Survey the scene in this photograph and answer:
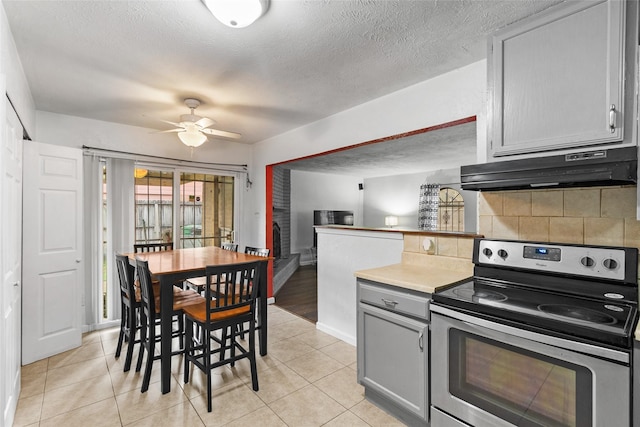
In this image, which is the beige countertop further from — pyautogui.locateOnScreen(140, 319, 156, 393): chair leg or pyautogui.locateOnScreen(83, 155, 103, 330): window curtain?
pyautogui.locateOnScreen(83, 155, 103, 330): window curtain

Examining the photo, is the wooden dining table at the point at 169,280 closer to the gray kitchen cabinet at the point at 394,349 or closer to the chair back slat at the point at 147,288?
the chair back slat at the point at 147,288

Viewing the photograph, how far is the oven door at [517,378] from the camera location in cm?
120

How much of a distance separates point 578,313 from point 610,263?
41 cm

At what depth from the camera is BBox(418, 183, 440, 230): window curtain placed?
23.6ft

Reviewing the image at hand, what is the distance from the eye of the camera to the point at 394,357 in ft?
6.46

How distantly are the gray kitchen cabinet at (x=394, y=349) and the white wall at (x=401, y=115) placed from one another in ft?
4.04

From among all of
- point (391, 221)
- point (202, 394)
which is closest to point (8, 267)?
point (202, 394)

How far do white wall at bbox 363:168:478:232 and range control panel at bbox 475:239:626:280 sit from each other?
16.5 ft

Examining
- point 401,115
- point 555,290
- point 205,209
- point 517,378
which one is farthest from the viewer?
point 205,209

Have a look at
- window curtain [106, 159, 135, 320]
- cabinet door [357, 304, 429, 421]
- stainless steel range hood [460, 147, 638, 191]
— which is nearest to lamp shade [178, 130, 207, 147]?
window curtain [106, 159, 135, 320]

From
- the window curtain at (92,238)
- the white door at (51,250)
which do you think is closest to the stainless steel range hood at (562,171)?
the white door at (51,250)

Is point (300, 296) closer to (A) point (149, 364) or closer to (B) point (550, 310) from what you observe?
(A) point (149, 364)

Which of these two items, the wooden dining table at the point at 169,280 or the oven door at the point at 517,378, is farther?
the wooden dining table at the point at 169,280

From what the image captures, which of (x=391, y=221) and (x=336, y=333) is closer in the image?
(x=336, y=333)
